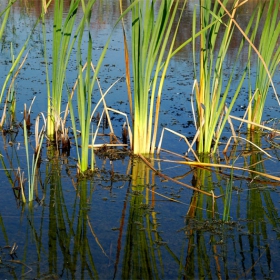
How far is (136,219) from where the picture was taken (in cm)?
288

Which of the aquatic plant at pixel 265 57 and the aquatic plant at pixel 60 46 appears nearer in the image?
the aquatic plant at pixel 60 46

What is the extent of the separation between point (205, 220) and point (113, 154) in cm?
124

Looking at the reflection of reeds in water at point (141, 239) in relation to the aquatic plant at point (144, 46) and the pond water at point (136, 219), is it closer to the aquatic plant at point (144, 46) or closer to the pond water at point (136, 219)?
the pond water at point (136, 219)

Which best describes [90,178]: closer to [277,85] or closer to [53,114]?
[53,114]

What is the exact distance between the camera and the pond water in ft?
7.86

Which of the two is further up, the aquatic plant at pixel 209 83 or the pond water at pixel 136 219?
the aquatic plant at pixel 209 83

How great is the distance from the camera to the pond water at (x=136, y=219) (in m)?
2.40

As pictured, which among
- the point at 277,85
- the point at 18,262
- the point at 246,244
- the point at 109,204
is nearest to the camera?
the point at 18,262

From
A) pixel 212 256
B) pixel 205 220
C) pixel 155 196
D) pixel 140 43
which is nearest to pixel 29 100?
pixel 140 43

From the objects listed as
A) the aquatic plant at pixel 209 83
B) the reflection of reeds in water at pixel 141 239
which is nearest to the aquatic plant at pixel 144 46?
the aquatic plant at pixel 209 83

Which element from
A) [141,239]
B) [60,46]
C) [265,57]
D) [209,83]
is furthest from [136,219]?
[265,57]

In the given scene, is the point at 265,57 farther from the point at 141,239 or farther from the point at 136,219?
the point at 141,239

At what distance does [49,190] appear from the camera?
3254 millimetres

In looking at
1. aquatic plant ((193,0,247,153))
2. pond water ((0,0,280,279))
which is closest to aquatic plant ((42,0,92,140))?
pond water ((0,0,280,279))
